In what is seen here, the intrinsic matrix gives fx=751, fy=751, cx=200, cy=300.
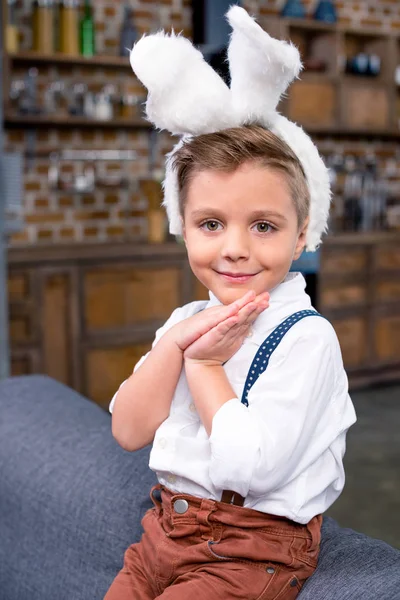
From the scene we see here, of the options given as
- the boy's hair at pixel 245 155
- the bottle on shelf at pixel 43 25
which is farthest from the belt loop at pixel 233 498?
the bottle on shelf at pixel 43 25

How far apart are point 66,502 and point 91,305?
2.58 meters

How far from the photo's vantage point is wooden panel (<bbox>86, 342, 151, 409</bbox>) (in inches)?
154

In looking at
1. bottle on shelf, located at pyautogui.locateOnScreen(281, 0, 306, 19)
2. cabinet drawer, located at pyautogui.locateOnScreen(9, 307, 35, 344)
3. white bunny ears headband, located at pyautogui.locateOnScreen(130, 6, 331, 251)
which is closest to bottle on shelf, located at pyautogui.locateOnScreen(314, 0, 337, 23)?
bottle on shelf, located at pyautogui.locateOnScreen(281, 0, 306, 19)

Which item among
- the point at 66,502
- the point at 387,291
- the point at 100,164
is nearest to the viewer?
the point at 66,502

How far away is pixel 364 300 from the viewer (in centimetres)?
482

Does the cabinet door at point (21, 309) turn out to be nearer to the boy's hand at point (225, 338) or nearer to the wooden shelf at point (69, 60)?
the wooden shelf at point (69, 60)

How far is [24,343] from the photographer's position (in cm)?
372

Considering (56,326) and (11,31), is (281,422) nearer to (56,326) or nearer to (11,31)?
(56,326)

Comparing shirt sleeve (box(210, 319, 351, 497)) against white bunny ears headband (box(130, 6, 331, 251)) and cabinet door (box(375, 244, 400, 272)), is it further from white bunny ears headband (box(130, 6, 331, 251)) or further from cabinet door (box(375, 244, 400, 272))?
cabinet door (box(375, 244, 400, 272))

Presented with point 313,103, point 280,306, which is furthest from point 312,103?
point 280,306

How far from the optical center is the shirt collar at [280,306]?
3.24 ft

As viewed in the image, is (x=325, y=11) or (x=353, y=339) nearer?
(x=353, y=339)

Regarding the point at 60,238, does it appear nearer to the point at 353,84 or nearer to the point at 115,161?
the point at 115,161

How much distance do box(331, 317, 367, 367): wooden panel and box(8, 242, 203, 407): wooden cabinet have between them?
109 cm
